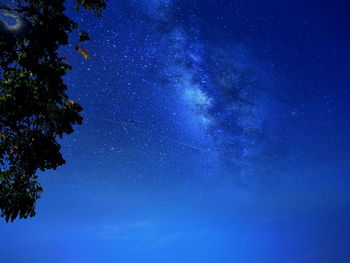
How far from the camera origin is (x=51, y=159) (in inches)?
117

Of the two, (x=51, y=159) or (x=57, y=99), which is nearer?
(x=51, y=159)

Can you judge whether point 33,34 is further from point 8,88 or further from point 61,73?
point 8,88

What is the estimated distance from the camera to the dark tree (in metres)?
2.75

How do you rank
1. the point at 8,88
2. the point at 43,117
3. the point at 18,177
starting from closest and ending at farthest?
1. the point at 8,88
2. the point at 18,177
3. the point at 43,117

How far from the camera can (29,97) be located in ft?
9.12

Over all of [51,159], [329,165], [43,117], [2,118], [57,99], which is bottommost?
[51,159]

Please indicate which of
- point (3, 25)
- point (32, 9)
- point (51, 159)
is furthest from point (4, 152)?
point (32, 9)

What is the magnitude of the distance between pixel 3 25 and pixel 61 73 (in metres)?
0.88

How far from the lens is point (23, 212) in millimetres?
2812

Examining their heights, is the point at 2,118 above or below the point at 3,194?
above

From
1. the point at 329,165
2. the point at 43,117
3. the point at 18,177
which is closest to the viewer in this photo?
the point at 18,177

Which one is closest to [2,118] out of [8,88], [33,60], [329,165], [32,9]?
[8,88]

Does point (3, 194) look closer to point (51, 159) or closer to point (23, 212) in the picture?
point (23, 212)

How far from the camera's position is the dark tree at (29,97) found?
2746mm
